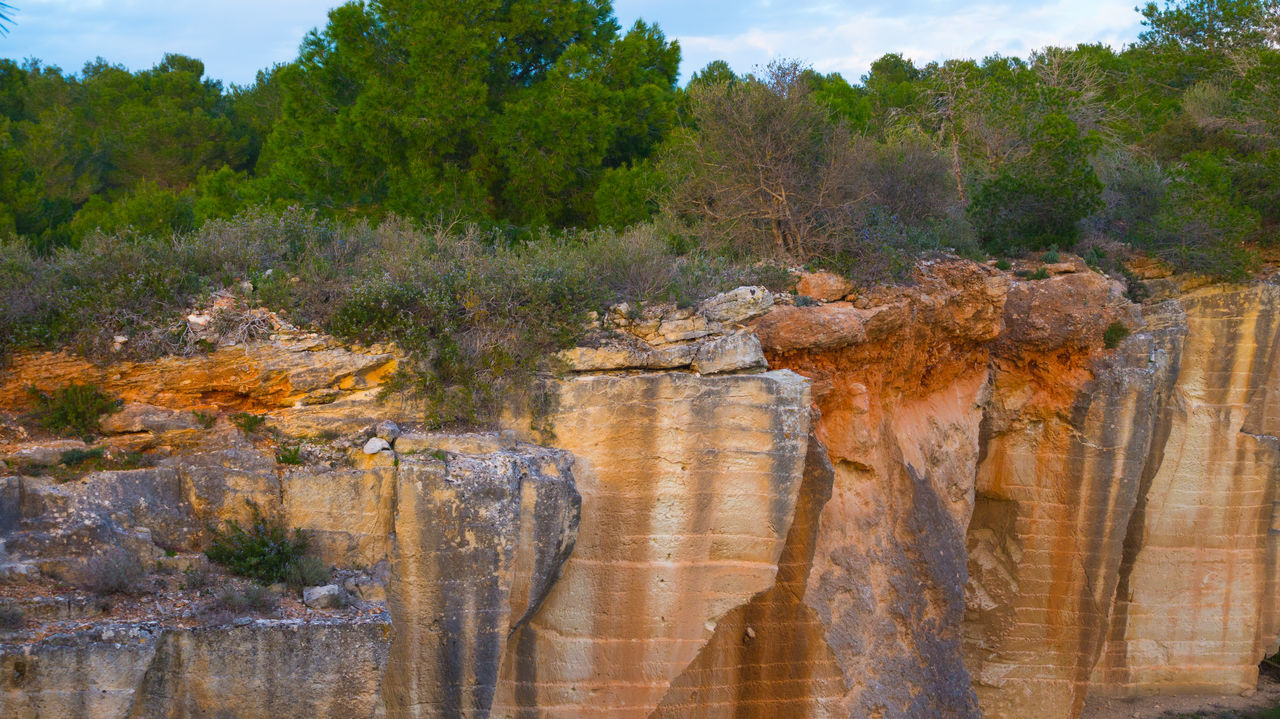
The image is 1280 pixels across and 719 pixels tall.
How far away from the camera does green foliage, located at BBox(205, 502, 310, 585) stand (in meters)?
6.34

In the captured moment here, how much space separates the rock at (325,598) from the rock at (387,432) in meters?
1.31

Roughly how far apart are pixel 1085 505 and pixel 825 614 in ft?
13.9

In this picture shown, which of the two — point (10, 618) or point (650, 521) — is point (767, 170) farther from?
point (10, 618)

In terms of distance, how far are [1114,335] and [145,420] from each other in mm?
9690

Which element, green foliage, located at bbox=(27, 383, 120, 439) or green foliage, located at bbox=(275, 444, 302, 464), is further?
green foliage, located at bbox=(275, 444, 302, 464)

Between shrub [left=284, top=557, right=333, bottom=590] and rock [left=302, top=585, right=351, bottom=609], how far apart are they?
0.13 meters

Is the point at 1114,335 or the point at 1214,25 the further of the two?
the point at 1214,25

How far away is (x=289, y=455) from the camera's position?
6.95 m

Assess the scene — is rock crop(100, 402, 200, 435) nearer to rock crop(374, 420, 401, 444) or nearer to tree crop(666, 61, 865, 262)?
rock crop(374, 420, 401, 444)

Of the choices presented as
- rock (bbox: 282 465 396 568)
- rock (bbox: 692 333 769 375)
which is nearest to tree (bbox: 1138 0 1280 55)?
rock (bbox: 692 333 769 375)

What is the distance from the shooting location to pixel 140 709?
5426 millimetres

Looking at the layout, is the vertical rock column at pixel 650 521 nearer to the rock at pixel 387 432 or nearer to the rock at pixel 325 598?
the rock at pixel 387 432

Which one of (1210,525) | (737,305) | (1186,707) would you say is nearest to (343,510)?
(737,305)

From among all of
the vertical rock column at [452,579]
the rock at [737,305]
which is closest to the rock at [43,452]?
the vertical rock column at [452,579]
